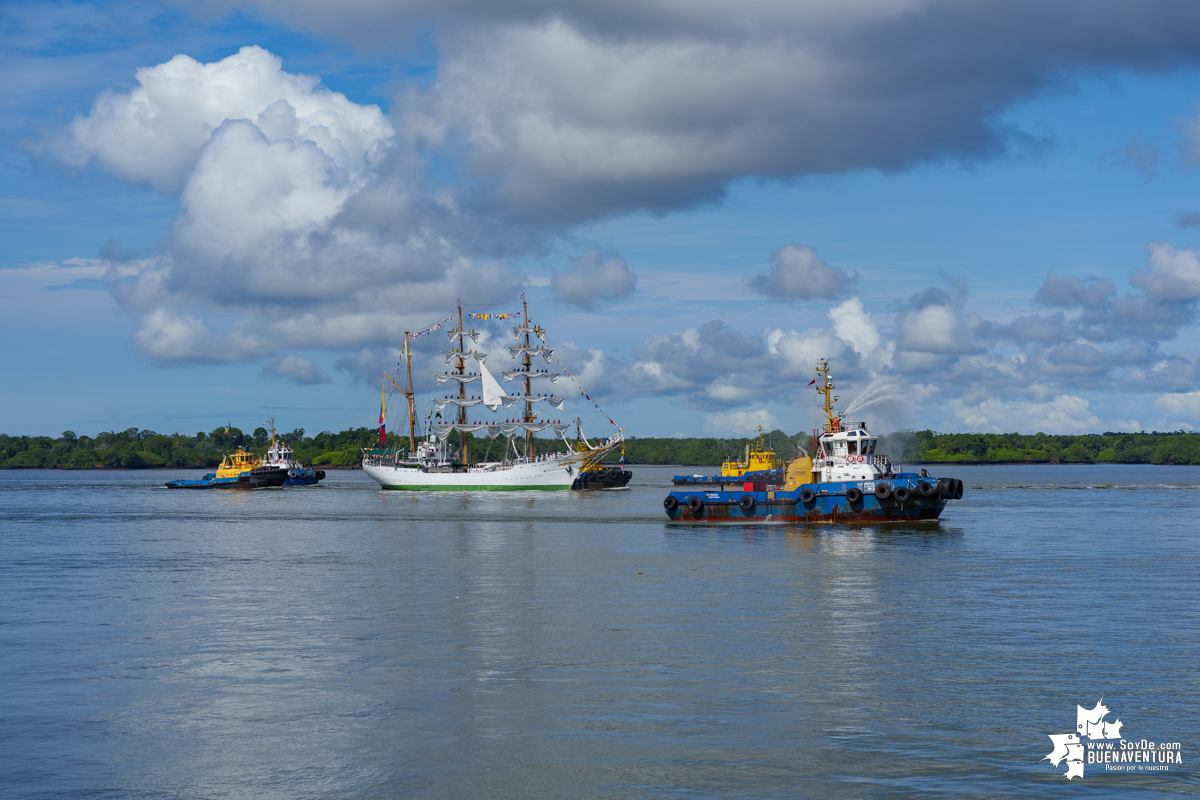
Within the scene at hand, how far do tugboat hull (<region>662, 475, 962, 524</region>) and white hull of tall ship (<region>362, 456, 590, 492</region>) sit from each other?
228 feet

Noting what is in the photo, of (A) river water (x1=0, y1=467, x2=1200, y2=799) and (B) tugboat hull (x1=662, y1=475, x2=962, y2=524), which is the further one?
(B) tugboat hull (x1=662, y1=475, x2=962, y2=524)

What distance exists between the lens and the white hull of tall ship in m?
142

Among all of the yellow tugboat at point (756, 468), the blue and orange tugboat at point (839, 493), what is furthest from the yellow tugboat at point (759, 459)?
the blue and orange tugboat at point (839, 493)

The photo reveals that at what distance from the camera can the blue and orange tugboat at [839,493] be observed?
230ft

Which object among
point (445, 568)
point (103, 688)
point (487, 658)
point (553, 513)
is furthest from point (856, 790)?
point (553, 513)

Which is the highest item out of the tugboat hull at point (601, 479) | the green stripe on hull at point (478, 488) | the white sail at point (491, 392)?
the white sail at point (491, 392)

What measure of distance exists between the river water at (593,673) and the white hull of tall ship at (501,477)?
87.8m

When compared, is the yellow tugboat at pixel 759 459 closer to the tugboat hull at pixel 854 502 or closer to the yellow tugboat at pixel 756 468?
the yellow tugboat at pixel 756 468

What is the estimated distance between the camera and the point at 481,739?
1888cm

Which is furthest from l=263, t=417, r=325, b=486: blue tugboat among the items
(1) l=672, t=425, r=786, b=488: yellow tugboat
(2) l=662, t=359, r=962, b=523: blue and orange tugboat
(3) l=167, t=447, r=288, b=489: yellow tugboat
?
(2) l=662, t=359, r=962, b=523: blue and orange tugboat

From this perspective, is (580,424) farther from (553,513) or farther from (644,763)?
(644,763)

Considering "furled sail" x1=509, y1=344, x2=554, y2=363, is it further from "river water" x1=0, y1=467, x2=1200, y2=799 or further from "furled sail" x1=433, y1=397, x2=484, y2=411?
"river water" x1=0, y1=467, x2=1200, y2=799

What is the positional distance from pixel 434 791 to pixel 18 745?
8247 millimetres

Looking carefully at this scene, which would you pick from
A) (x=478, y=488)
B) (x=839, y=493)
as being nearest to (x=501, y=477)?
(x=478, y=488)
